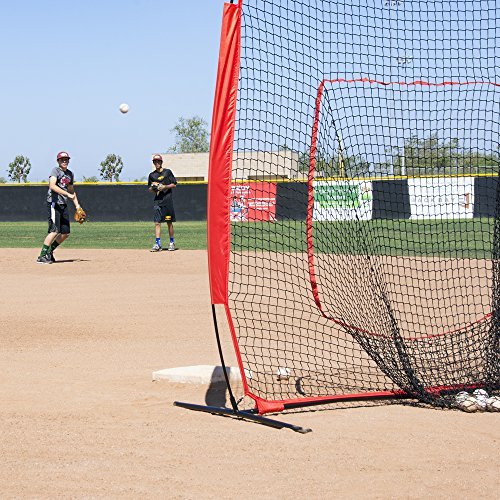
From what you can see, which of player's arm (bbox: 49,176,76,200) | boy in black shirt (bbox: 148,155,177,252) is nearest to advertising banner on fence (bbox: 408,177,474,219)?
player's arm (bbox: 49,176,76,200)

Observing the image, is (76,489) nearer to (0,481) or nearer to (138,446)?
(0,481)

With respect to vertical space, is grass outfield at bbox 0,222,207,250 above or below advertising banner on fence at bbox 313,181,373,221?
below

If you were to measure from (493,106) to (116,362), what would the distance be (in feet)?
10.8

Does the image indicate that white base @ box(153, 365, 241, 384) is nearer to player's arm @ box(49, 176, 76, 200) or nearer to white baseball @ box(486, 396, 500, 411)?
white baseball @ box(486, 396, 500, 411)

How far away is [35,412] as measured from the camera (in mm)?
5324

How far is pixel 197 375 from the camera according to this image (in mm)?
6145

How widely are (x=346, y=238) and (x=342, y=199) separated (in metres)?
0.51

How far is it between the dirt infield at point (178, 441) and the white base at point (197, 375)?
0.09 m

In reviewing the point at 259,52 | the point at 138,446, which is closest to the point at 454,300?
the point at 259,52

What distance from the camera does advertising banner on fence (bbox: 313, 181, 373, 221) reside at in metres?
7.43

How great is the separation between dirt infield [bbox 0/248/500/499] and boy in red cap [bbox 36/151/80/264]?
680 cm

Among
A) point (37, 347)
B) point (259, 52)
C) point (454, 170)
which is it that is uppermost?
point (259, 52)

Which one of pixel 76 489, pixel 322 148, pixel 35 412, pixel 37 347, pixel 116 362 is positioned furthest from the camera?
pixel 37 347

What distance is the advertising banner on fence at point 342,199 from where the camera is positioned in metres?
7.43
